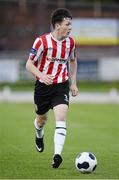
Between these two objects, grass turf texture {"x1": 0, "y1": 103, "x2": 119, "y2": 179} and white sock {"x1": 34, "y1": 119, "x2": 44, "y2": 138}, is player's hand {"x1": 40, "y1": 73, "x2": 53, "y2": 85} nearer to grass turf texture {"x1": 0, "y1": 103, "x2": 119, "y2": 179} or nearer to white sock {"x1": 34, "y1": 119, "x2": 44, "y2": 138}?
grass turf texture {"x1": 0, "y1": 103, "x2": 119, "y2": 179}

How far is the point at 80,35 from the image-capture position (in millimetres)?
42625

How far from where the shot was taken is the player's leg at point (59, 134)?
11.0 m

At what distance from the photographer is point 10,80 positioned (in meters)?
39.9

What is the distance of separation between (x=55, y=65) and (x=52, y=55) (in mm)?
164

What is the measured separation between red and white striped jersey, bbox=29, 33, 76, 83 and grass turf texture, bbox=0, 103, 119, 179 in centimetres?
147

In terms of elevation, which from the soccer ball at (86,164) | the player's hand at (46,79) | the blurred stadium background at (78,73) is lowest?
the blurred stadium background at (78,73)

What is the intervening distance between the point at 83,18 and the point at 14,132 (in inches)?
980

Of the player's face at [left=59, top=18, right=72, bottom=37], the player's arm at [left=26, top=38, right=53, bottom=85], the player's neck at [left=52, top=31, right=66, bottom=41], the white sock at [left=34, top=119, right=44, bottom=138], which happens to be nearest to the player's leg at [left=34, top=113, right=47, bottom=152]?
the white sock at [left=34, top=119, right=44, bottom=138]

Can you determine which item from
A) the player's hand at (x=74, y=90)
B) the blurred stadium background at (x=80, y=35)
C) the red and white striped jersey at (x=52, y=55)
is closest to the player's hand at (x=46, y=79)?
the red and white striped jersey at (x=52, y=55)

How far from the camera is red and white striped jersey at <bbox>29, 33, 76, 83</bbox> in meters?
11.6

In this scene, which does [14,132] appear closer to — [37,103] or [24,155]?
[24,155]

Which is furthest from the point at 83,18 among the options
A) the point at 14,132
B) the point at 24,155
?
the point at 24,155

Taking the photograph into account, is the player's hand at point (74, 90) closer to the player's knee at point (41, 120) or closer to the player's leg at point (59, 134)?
the player's leg at point (59, 134)

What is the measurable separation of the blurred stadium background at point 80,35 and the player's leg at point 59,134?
28678mm
